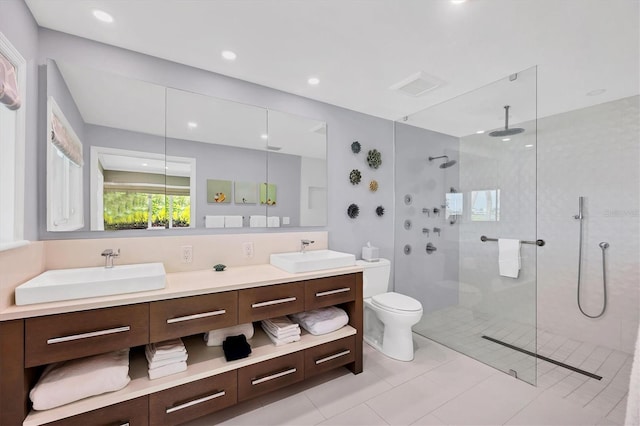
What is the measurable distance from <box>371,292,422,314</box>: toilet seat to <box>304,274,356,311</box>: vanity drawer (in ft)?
1.55

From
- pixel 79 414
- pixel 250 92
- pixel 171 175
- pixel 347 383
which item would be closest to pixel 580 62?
pixel 250 92

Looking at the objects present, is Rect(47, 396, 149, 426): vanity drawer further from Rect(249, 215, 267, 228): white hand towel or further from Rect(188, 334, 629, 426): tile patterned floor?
Rect(249, 215, 267, 228): white hand towel

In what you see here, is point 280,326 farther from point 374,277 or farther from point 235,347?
point 374,277

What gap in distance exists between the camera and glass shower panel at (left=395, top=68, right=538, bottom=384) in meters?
2.47

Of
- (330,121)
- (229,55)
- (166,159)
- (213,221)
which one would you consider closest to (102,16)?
(229,55)

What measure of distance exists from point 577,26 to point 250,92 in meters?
2.31

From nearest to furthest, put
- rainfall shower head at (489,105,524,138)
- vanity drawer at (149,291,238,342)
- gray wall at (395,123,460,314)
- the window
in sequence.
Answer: the window < vanity drawer at (149,291,238,342) < rainfall shower head at (489,105,524,138) < gray wall at (395,123,460,314)

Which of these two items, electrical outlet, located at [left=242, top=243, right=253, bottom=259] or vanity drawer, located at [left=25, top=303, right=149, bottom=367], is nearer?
vanity drawer, located at [left=25, top=303, right=149, bottom=367]

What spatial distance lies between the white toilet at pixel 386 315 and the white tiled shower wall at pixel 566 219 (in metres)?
0.89

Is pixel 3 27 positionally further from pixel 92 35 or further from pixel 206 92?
pixel 206 92

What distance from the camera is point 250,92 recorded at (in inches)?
97.5

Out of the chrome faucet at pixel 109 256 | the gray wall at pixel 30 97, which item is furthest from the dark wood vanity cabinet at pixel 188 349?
the gray wall at pixel 30 97

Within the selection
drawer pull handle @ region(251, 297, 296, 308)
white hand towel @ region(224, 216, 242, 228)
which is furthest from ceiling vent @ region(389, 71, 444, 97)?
drawer pull handle @ region(251, 297, 296, 308)

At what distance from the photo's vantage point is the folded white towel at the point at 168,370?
1.58m
